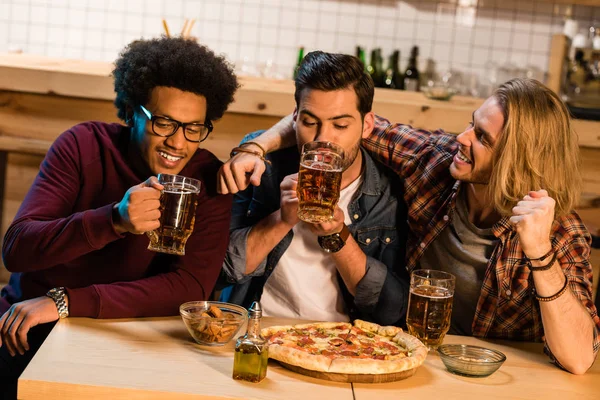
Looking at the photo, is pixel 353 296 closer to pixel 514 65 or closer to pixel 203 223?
pixel 203 223

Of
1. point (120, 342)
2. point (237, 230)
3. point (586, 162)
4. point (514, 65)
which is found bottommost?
point (120, 342)

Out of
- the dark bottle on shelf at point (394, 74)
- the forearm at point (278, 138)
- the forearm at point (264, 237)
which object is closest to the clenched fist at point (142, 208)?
the forearm at point (264, 237)

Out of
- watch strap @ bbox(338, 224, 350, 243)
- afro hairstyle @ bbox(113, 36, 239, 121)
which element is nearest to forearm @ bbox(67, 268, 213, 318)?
watch strap @ bbox(338, 224, 350, 243)

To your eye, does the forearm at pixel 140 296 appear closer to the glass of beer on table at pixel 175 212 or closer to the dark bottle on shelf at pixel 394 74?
the glass of beer on table at pixel 175 212

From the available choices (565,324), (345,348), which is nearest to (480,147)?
(565,324)

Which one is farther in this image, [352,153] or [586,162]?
[586,162]

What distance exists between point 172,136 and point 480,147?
101 centimetres

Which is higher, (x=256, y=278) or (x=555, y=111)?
(x=555, y=111)

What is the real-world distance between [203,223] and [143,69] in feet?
1.72

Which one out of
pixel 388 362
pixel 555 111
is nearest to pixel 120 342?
pixel 388 362

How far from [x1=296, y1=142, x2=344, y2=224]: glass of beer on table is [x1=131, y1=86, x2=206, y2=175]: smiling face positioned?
42 centimetres

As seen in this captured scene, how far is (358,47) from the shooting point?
529 centimetres

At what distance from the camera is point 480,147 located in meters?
2.62

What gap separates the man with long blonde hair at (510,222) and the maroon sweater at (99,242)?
195 millimetres
